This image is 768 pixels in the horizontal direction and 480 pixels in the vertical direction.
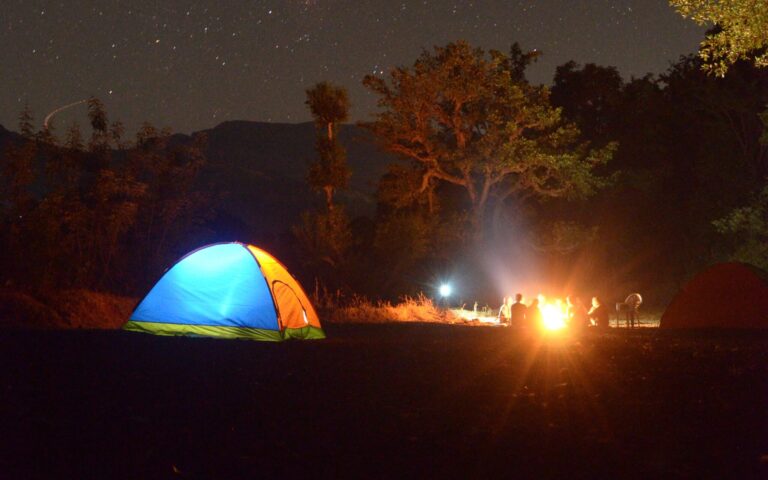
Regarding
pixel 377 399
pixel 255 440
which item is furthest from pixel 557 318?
pixel 255 440

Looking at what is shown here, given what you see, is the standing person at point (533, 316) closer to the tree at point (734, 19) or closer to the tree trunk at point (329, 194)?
the tree at point (734, 19)

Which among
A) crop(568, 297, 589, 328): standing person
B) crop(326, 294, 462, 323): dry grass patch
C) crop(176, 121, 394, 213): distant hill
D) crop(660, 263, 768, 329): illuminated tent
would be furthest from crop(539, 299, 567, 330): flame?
crop(176, 121, 394, 213): distant hill

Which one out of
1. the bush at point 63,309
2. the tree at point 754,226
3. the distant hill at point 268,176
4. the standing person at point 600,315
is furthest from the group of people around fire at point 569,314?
the distant hill at point 268,176

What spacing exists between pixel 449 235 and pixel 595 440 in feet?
85.7

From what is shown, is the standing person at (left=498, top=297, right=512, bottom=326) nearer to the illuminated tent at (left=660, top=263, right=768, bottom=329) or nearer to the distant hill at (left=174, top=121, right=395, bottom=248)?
the illuminated tent at (left=660, top=263, right=768, bottom=329)

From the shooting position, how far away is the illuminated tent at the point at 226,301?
552 inches

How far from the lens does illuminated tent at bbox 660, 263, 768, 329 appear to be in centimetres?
1795

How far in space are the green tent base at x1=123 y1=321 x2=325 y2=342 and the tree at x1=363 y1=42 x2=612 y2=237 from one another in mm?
16853

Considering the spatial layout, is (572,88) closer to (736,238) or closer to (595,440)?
(736,238)

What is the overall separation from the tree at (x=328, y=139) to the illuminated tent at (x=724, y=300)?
13.4m

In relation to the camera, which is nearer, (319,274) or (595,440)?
(595,440)

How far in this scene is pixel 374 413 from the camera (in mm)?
6898

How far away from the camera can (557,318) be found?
2309 cm

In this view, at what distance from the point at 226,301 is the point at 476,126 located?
61.6ft
